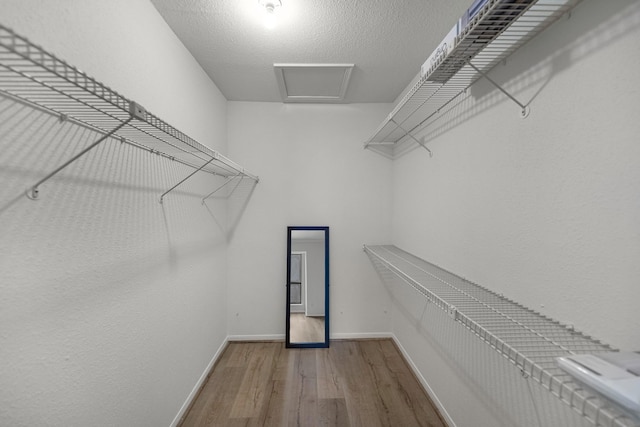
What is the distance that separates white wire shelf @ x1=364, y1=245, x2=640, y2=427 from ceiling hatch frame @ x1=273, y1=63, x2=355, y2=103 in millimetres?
1659

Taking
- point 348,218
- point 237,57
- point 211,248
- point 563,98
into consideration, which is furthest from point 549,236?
point 211,248

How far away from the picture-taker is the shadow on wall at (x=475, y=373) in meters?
0.97

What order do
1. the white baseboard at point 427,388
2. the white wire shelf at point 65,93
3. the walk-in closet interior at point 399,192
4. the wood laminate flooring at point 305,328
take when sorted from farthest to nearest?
1. the wood laminate flooring at point 305,328
2. the white baseboard at point 427,388
3. the walk-in closet interior at point 399,192
4. the white wire shelf at point 65,93

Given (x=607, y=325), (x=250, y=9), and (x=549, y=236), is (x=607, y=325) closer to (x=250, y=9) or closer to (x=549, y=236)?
(x=549, y=236)

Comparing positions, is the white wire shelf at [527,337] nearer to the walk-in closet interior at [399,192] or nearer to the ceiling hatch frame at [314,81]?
the walk-in closet interior at [399,192]

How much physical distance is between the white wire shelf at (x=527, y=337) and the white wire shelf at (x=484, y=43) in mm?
806

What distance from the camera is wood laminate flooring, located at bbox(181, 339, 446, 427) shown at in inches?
68.9

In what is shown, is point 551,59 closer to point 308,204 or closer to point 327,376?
point 308,204

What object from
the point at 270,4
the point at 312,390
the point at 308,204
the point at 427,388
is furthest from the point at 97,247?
the point at 427,388

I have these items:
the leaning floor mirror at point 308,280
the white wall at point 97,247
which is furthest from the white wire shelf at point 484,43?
the leaning floor mirror at point 308,280

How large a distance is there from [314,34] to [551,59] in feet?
4.08

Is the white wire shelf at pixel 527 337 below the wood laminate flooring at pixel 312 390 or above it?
above

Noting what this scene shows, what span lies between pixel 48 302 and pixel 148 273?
54 cm

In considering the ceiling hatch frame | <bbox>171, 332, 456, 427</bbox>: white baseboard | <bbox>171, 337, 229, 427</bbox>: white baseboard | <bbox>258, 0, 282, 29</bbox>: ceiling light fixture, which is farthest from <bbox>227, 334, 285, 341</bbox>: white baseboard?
<bbox>258, 0, 282, 29</bbox>: ceiling light fixture
